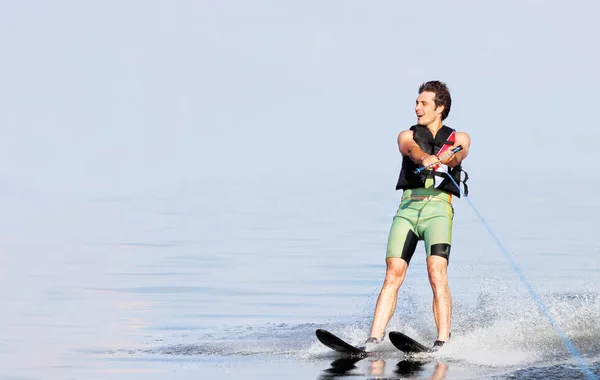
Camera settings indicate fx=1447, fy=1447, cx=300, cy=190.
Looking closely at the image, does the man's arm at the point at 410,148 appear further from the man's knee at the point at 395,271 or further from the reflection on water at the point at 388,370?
the reflection on water at the point at 388,370

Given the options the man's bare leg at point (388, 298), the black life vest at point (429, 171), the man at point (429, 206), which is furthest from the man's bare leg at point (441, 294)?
the black life vest at point (429, 171)

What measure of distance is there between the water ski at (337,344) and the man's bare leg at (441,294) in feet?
1.90

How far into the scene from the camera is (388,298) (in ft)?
33.8

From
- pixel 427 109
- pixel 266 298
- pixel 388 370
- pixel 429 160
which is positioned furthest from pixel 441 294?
pixel 266 298

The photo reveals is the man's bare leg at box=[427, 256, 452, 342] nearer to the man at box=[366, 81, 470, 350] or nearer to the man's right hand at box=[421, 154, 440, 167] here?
the man at box=[366, 81, 470, 350]

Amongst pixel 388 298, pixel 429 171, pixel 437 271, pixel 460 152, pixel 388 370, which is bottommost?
pixel 388 370

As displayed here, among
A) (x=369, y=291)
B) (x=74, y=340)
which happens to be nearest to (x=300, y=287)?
(x=369, y=291)

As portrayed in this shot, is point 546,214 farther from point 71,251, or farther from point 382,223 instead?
point 71,251

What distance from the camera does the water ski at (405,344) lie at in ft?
32.1

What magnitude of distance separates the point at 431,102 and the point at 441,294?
1387mm

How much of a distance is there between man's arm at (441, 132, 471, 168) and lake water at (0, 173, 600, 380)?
1271 millimetres

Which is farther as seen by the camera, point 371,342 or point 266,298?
Result: point 266,298

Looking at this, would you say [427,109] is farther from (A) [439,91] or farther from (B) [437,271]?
(B) [437,271]

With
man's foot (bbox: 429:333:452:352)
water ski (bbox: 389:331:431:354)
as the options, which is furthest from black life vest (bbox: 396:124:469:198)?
water ski (bbox: 389:331:431:354)
